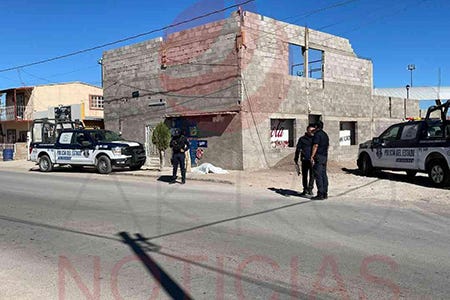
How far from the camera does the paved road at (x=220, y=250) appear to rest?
4512 mm

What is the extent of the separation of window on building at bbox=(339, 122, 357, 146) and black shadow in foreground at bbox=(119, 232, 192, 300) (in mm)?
18423

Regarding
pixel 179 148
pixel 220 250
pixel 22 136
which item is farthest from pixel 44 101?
pixel 220 250

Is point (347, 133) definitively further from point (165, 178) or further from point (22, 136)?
point (22, 136)

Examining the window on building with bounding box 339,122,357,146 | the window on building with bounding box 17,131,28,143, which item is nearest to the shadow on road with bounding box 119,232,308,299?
the window on building with bounding box 339,122,357,146

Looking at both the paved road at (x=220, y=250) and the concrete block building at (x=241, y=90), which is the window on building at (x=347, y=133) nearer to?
the concrete block building at (x=241, y=90)

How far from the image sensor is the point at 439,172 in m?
12.0

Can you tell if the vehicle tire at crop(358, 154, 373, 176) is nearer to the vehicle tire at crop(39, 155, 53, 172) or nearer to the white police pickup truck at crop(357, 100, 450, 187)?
the white police pickup truck at crop(357, 100, 450, 187)

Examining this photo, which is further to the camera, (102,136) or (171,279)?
(102,136)

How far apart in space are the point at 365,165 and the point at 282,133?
5.02 metres

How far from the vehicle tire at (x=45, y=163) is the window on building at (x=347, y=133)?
1477 cm

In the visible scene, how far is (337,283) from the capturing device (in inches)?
181

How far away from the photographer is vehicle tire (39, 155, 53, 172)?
19.9 metres

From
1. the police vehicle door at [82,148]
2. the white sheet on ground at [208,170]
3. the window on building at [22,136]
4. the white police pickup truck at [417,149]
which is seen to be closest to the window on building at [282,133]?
the white sheet on ground at [208,170]

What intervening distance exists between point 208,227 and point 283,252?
6.11 feet
